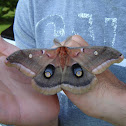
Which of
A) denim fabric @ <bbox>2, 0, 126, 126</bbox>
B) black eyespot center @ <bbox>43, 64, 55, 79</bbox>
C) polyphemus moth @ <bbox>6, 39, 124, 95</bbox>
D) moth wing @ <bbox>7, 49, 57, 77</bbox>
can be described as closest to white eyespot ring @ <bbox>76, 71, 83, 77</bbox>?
polyphemus moth @ <bbox>6, 39, 124, 95</bbox>

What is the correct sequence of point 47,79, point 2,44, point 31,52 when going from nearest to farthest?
point 47,79, point 31,52, point 2,44

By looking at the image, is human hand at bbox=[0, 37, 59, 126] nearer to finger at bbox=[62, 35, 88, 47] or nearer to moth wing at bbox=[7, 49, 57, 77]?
moth wing at bbox=[7, 49, 57, 77]

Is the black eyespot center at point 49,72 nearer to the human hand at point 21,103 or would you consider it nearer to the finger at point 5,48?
the human hand at point 21,103

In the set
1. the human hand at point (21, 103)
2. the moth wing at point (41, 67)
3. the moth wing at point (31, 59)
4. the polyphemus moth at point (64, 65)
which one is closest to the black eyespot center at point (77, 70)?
the polyphemus moth at point (64, 65)

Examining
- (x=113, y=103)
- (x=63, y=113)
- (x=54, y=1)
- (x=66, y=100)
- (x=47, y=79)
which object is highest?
(x=54, y=1)

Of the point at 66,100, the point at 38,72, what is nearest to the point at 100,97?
the point at 38,72

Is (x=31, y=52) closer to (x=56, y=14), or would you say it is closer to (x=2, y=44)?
(x=2, y=44)

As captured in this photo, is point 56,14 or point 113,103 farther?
point 56,14

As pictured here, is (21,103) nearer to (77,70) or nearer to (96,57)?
(77,70)
